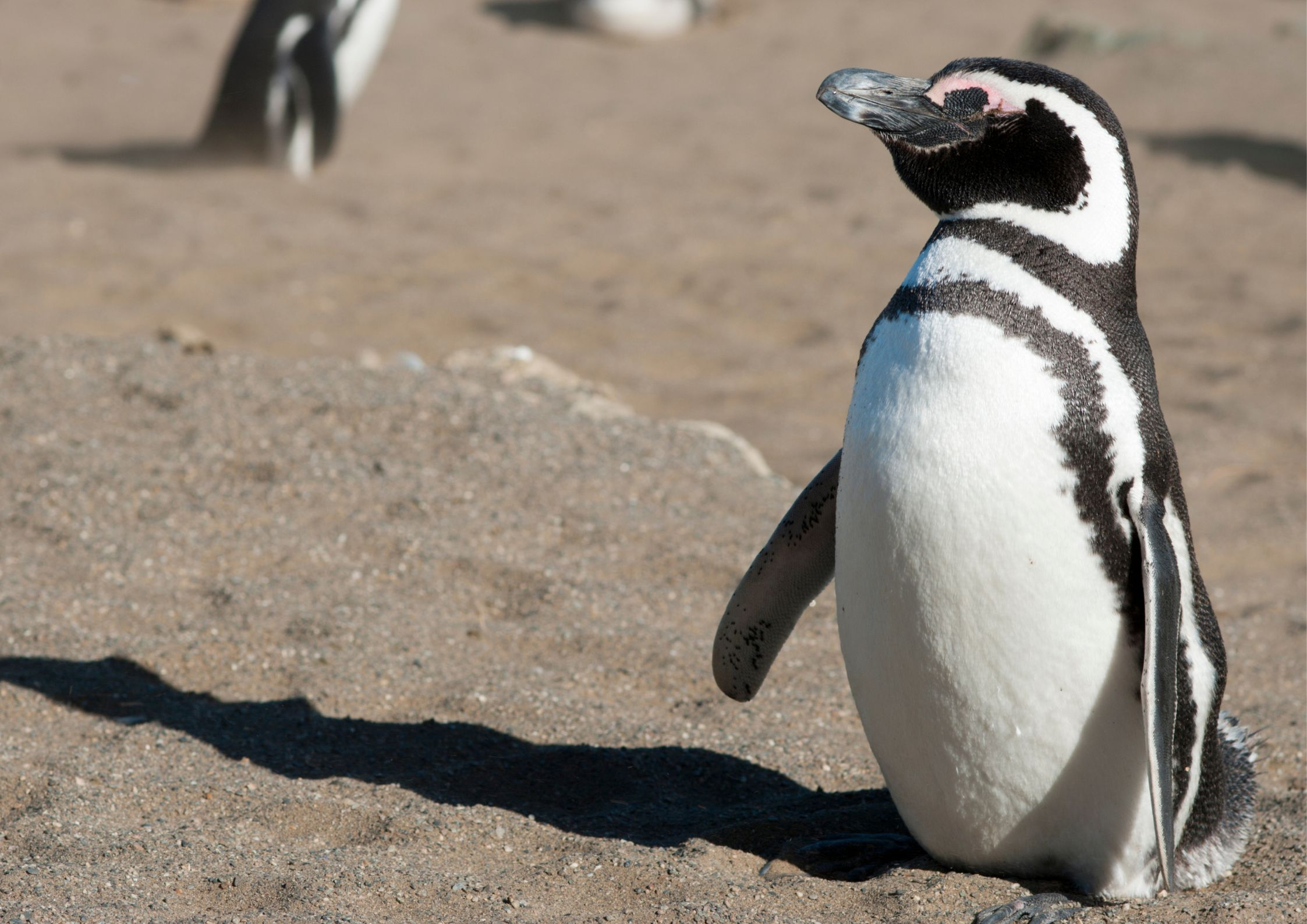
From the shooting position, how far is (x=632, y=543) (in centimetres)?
404

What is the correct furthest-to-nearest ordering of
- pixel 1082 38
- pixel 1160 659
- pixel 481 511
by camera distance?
pixel 1082 38
pixel 481 511
pixel 1160 659

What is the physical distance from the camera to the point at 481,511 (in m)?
4.12

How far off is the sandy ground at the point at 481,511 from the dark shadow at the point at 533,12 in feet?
13.1

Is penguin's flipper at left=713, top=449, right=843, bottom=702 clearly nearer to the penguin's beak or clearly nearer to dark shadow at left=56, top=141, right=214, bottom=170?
the penguin's beak

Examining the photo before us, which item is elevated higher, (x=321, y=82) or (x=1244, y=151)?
(x=1244, y=151)

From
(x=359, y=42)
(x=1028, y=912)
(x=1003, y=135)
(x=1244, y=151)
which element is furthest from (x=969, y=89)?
(x=359, y=42)

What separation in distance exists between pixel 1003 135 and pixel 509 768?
4.96ft

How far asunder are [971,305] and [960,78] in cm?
37

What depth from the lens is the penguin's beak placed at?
2.24 m

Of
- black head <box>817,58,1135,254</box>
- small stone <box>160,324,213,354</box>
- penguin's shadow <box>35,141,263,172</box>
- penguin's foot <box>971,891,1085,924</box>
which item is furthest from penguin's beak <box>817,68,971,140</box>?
penguin's shadow <box>35,141,263,172</box>

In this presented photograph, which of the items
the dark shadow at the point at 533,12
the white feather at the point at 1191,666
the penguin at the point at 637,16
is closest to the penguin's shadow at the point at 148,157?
the penguin at the point at 637,16

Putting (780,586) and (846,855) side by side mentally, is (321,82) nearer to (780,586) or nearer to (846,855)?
(780,586)

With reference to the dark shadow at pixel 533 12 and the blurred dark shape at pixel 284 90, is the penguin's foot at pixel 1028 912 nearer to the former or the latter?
the blurred dark shape at pixel 284 90

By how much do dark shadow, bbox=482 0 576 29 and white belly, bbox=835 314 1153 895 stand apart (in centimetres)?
1178
